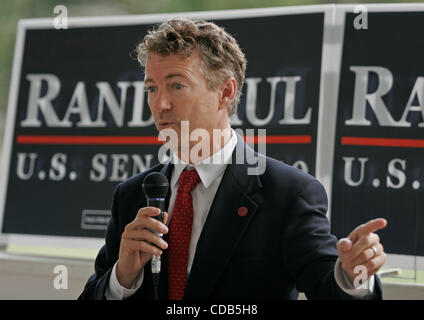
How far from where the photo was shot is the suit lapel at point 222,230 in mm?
→ 1516

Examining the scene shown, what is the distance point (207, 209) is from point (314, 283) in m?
0.33

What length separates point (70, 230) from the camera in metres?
3.03

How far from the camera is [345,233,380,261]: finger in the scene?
1281 mm

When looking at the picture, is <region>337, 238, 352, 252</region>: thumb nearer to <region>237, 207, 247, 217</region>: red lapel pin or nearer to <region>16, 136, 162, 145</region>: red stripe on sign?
<region>237, 207, 247, 217</region>: red lapel pin

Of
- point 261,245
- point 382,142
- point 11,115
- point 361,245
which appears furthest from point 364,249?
point 11,115

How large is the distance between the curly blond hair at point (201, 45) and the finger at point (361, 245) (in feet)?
1.78

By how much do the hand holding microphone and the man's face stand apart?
15 cm

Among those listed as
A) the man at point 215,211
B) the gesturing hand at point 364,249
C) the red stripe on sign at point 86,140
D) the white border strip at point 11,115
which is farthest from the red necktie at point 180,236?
the white border strip at point 11,115

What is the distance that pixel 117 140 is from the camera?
2998 mm

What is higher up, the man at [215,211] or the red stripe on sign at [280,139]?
the red stripe on sign at [280,139]

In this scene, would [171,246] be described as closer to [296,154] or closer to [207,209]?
[207,209]

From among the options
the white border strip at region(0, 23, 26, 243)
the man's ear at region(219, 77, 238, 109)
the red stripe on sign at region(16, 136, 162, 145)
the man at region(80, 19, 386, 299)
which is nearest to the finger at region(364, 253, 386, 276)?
the man at region(80, 19, 386, 299)

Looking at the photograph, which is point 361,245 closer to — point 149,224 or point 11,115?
point 149,224

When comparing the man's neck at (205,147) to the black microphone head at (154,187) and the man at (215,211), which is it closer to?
the man at (215,211)
